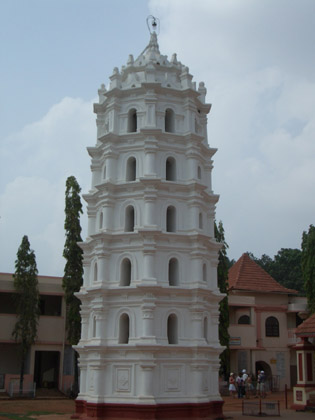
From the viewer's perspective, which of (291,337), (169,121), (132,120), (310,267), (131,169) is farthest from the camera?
(291,337)

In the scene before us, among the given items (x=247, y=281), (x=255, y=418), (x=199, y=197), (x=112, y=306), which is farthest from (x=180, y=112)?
(x=247, y=281)

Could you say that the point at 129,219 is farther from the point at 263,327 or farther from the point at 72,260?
the point at 263,327

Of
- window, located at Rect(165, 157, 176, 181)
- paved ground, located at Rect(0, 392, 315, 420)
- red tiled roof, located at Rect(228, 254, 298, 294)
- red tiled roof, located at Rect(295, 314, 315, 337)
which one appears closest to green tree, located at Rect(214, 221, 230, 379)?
paved ground, located at Rect(0, 392, 315, 420)

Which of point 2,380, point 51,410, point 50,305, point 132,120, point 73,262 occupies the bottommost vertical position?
point 51,410

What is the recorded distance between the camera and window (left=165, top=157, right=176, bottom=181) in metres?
24.5

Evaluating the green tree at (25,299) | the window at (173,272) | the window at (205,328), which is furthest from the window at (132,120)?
the green tree at (25,299)

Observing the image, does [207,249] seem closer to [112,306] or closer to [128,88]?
[112,306]

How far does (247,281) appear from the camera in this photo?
42688 mm

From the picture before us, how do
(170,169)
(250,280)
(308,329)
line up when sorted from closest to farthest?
(170,169) < (308,329) < (250,280)

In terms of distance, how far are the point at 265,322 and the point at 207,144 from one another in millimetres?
19917

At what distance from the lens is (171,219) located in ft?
78.2

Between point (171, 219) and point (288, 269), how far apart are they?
145 feet

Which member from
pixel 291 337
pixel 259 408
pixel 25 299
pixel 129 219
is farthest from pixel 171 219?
pixel 291 337

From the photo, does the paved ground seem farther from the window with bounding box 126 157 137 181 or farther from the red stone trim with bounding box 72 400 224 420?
the window with bounding box 126 157 137 181
